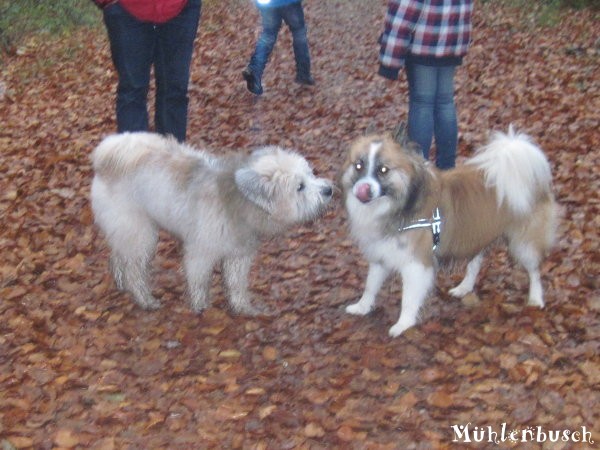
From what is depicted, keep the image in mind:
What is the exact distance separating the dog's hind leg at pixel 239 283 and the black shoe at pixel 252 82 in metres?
4.63

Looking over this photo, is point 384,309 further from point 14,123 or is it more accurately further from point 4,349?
point 14,123

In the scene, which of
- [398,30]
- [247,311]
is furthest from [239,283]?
[398,30]

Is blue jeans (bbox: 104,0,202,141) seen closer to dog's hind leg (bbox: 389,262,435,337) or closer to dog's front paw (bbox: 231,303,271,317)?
dog's front paw (bbox: 231,303,271,317)

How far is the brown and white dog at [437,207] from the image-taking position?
3.52 m

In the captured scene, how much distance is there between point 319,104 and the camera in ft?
27.0

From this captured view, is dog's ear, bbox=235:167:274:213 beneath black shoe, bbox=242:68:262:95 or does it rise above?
beneath

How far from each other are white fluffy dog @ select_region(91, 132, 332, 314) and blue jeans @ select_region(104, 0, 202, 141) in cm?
95

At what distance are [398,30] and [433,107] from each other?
0.67 meters

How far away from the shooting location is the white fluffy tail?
366 cm

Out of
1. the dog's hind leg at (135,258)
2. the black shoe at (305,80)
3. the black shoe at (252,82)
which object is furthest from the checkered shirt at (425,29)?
the black shoe at (305,80)

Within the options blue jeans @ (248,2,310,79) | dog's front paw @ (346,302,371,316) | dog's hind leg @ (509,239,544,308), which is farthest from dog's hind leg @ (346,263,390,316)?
blue jeans @ (248,2,310,79)

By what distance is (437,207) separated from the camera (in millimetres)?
3756

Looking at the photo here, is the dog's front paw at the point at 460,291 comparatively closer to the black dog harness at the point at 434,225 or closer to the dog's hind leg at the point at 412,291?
the dog's hind leg at the point at 412,291

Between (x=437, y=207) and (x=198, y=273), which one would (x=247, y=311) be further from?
(x=437, y=207)
